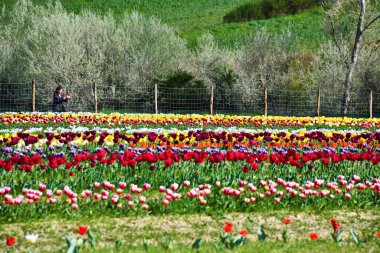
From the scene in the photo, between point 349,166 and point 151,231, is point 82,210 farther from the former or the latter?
point 349,166

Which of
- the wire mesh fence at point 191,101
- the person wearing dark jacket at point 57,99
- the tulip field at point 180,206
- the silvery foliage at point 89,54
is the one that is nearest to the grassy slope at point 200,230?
the tulip field at point 180,206

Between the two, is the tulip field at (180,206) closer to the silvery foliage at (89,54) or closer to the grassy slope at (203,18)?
the silvery foliage at (89,54)

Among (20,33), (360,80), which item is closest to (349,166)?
(360,80)

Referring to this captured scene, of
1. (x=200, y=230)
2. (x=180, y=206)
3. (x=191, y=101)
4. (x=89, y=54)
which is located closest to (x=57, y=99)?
(x=191, y=101)

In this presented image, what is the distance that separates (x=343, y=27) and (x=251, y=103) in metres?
7.68

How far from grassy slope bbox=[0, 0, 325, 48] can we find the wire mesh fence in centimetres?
1572

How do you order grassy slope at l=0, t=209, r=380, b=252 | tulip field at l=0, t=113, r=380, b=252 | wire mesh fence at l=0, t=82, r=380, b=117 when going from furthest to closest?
wire mesh fence at l=0, t=82, r=380, b=117 → tulip field at l=0, t=113, r=380, b=252 → grassy slope at l=0, t=209, r=380, b=252

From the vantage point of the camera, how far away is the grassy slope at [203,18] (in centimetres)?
5341

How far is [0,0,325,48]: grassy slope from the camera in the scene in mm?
53406

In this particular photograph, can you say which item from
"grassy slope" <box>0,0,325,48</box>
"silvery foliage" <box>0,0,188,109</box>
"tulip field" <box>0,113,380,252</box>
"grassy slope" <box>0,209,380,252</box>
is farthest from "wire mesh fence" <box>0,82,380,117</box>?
"grassy slope" <box>0,209,380,252</box>

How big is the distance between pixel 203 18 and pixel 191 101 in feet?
136

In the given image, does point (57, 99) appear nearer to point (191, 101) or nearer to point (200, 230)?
point (191, 101)

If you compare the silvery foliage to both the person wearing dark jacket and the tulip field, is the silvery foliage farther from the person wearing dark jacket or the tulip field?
the tulip field

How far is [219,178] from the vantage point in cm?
799
